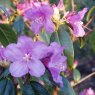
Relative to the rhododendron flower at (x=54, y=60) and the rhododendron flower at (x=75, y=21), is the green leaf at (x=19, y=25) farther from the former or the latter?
the rhododendron flower at (x=54, y=60)

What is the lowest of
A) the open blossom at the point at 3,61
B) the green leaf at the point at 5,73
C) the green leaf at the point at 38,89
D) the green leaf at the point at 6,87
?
the green leaf at the point at 38,89

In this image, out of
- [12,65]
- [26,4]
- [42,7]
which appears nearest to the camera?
[12,65]

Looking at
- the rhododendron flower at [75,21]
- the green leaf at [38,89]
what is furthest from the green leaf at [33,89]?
the rhododendron flower at [75,21]

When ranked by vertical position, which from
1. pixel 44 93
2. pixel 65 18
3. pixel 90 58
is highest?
pixel 65 18

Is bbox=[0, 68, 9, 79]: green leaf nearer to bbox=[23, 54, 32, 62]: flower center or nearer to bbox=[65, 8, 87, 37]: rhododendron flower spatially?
bbox=[23, 54, 32, 62]: flower center

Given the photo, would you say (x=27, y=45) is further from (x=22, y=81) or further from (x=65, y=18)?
(x=65, y=18)

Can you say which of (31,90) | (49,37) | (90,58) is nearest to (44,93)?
(31,90)
